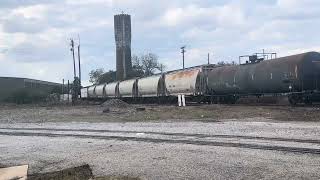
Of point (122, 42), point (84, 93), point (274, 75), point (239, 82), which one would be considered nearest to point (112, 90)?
point (84, 93)

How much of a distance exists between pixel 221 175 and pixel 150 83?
4140 cm

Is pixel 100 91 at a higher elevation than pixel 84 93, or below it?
higher

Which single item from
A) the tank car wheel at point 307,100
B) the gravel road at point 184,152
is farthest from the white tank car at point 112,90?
the gravel road at point 184,152

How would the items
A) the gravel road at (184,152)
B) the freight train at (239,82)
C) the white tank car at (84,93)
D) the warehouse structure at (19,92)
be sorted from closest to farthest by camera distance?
the gravel road at (184,152), the freight train at (239,82), the white tank car at (84,93), the warehouse structure at (19,92)

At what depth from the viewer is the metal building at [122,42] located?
105 m

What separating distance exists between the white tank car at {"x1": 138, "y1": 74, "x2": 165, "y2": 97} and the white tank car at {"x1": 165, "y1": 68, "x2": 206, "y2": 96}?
4.68 feet

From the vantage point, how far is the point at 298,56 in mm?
29219

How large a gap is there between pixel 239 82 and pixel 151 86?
16685mm

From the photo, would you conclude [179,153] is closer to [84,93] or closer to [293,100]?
[293,100]

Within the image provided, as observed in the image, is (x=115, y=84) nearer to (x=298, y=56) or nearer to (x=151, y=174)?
(x=298, y=56)

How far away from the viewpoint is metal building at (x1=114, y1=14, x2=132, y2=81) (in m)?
105

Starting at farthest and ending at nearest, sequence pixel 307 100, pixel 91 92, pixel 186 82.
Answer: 1. pixel 91 92
2. pixel 186 82
3. pixel 307 100

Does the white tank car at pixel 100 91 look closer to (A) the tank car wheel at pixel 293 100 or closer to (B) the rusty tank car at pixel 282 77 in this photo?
(B) the rusty tank car at pixel 282 77

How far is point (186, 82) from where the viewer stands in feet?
143
